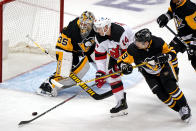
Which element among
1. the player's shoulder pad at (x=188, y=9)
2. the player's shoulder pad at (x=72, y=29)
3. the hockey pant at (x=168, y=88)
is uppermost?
the player's shoulder pad at (x=188, y=9)

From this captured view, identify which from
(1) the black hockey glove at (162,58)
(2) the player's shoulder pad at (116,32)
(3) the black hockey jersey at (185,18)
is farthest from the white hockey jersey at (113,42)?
(3) the black hockey jersey at (185,18)

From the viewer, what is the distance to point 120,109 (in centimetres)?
388

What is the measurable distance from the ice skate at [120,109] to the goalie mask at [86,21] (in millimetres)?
802

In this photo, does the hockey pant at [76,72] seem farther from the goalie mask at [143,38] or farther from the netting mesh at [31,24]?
the goalie mask at [143,38]

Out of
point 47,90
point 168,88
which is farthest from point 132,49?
point 47,90

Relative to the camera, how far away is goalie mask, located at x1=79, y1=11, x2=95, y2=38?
404 cm

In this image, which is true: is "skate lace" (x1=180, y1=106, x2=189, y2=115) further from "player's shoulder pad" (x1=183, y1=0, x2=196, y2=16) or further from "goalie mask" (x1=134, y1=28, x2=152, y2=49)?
"player's shoulder pad" (x1=183, y1=0, x2=196, y2=16)

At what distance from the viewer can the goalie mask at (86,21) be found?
4043 mm

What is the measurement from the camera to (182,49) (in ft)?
14.5

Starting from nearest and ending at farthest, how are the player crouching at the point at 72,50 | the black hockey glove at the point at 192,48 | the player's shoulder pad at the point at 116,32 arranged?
the player's shoulder pad at the point at 116,32
the player crouching at the point at 72,50
the black hockey glove at the point at 192,48

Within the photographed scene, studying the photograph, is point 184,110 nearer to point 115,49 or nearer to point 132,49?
point 132,49

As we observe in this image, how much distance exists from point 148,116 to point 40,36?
1.97 meters

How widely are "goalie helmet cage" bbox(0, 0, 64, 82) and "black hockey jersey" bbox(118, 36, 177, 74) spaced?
166 centimetres

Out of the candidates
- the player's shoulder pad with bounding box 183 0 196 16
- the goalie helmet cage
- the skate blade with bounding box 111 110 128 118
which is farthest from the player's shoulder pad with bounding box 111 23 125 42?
the goalie helmet cage
